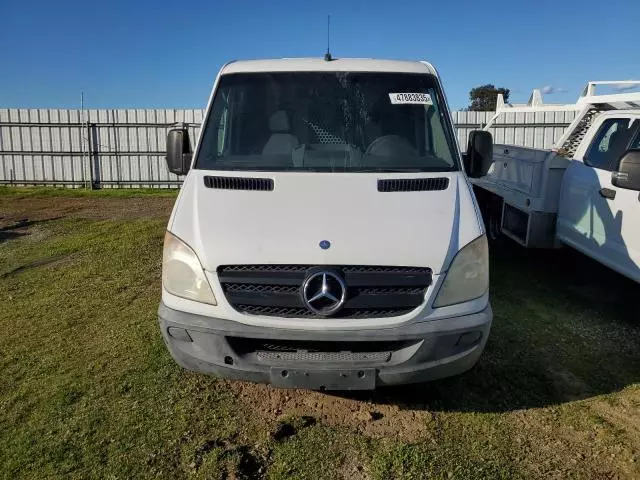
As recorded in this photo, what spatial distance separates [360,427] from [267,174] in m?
1.71

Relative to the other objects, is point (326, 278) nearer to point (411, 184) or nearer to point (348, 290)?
point (348, 290)

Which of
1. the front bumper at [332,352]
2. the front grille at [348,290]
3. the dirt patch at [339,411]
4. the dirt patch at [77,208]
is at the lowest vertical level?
the dirt patch at [77,208]

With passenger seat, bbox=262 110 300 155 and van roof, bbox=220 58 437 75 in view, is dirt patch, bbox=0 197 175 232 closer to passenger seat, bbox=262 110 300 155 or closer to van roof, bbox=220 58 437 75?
van roof, bbox=220 58 437 75

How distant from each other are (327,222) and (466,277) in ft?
2.74

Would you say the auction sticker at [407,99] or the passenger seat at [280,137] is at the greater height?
the auction sticker at [407,99]

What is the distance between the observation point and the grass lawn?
3.06 m

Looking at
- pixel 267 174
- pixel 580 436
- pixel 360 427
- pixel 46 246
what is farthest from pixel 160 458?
pixel 46 246

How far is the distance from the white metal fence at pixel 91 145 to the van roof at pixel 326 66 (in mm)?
12394

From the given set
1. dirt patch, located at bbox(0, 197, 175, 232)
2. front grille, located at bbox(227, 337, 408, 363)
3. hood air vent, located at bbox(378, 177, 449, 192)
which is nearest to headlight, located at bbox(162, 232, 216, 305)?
front grille, located at bbox(227, 337, 408, 363)

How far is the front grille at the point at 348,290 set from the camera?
300 cm

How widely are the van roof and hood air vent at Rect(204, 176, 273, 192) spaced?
1.09m

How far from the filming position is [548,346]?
4633mm

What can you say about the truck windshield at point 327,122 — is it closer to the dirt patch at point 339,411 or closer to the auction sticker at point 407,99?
the auction sticker at point 407,99

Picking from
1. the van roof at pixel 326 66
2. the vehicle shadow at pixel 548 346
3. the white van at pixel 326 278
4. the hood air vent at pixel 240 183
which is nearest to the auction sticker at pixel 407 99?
the van roof at pixel 326 66
